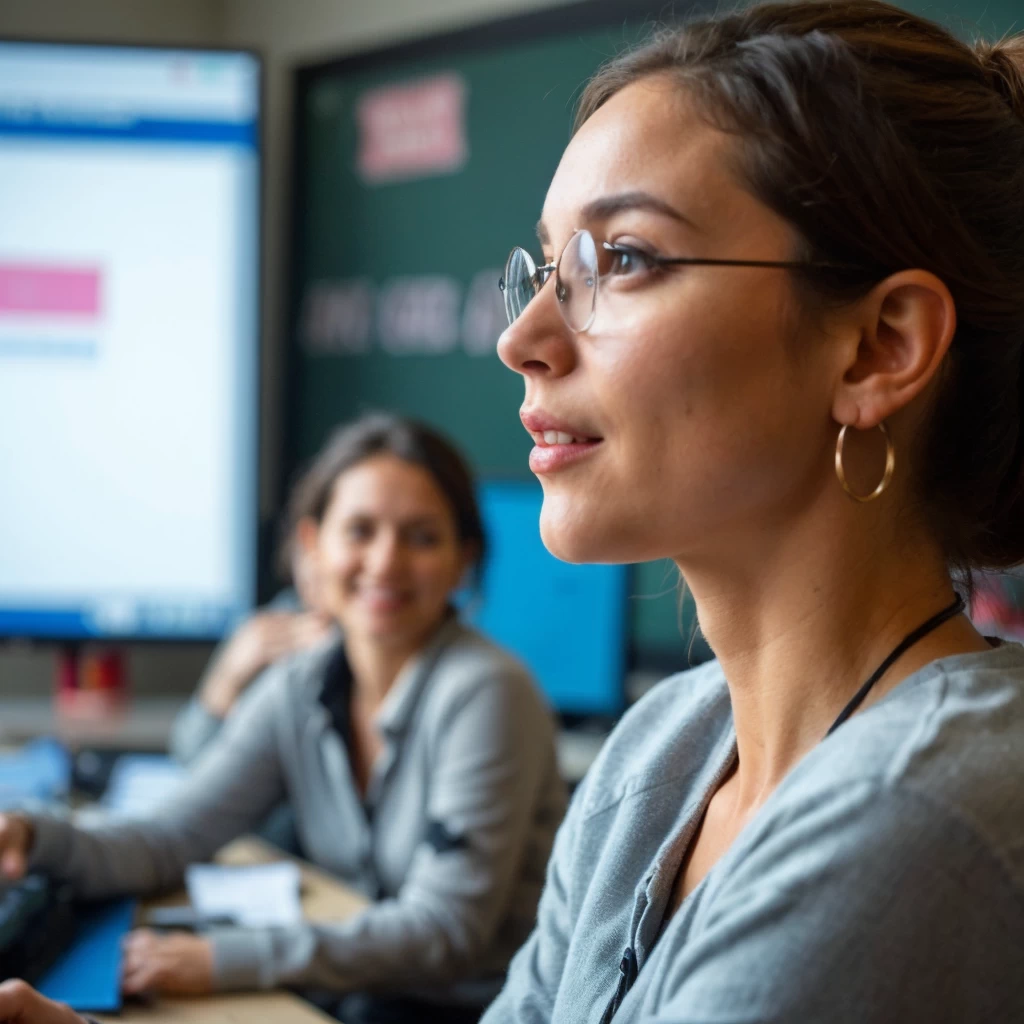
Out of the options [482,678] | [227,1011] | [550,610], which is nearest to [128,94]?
[550,610]

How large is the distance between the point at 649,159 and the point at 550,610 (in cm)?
178

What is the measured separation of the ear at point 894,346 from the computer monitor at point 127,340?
237 centimetres

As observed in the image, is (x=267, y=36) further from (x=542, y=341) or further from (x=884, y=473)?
(x=884, y=473)

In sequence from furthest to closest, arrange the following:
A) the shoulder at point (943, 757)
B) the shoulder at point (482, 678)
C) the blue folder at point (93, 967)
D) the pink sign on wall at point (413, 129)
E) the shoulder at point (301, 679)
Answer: the pink sign on wall at point (413, 129) < the shoulder at point (301, 679) < the shoulder at point (482, 678) < the blue folder at point (93, 967) < the shoulder at point (943, 757)

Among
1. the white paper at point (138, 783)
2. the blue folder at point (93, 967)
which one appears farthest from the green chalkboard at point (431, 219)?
the blue folder at point (93, 967)

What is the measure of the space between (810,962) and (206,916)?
121 centimetres

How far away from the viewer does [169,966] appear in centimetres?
148

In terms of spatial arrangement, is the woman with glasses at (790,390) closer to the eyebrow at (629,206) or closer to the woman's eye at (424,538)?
the eyebrow at (629,206)

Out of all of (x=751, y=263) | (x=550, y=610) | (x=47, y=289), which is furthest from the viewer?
(x=47, y=289)

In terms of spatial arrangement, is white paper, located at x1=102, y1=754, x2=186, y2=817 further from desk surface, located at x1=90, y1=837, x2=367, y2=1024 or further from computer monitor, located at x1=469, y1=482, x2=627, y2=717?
desk surface, located at x1=90, y1=837, x2=367, y2=1024

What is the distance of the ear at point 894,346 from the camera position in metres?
0.87

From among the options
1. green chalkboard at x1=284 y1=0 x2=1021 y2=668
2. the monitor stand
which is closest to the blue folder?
green chalkboard at x1=284 y1=0 x2=1021 y2=668

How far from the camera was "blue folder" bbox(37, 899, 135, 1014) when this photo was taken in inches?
55.2

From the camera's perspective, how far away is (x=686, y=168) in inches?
35.2
